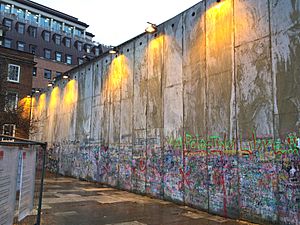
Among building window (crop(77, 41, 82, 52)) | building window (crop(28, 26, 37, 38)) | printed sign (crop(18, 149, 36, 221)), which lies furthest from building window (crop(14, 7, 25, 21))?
printed sign (crop(18, 149, 36, 221))

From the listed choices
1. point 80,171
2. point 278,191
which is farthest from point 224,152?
point 80,171

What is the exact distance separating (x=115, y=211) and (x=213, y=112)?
15.3ft

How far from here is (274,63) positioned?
8016 mm

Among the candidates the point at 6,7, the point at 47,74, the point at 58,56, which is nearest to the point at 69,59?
the point at 58,56

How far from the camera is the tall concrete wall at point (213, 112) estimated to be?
7.67m

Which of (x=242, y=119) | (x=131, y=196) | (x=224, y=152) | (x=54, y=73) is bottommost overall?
(x=131, y=196)

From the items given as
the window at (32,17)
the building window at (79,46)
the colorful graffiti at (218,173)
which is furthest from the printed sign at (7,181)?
the window at (32,17)

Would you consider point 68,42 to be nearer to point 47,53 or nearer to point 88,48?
point 88,48

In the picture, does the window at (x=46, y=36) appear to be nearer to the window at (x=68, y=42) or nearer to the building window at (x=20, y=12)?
the window at (x=68, y=42)

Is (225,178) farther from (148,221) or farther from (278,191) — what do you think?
(148,221)

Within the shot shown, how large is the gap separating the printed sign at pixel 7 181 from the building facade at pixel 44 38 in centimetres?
4445

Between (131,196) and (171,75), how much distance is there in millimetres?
5527

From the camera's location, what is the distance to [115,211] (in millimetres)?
9156

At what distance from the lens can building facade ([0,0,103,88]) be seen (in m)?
48.7
